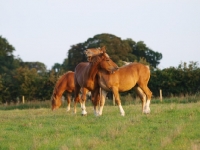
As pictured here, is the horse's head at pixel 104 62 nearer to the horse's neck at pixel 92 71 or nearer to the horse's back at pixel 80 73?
the horse's neck at pixel 92 71

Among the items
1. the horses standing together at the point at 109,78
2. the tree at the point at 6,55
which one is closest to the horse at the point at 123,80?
the horses standing together at the point at 109,78

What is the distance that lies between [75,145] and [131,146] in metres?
1.30

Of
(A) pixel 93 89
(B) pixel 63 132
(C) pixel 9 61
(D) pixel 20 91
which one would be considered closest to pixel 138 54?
(C) pixel 9 61

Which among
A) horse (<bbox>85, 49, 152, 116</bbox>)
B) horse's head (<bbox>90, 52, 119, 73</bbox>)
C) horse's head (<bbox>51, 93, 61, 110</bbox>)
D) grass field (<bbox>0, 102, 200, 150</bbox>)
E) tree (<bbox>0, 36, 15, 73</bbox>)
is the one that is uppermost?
tree (<bbox>0, 36, 15, 73</bbox>)

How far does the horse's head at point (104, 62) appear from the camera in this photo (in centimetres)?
1547

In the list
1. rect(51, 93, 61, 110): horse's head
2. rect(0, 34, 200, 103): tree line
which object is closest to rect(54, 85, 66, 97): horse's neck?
rect(51, 93, 61, 110): horse's head

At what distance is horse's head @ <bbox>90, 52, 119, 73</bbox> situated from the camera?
1547 cm

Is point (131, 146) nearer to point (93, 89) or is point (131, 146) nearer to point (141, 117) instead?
point (141, 117)

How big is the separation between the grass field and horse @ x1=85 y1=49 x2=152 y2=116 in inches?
43.1

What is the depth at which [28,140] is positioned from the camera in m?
11.9

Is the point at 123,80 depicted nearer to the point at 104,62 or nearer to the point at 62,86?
the point at 104,62

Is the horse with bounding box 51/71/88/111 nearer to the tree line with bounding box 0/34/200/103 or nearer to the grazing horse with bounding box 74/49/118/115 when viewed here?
the grazing horse with bounding box 74/49/118/115

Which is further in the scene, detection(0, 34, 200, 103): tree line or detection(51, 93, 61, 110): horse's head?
detection(0, 34, 200, 103): tree line

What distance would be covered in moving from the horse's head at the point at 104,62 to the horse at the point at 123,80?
125 millimetres
